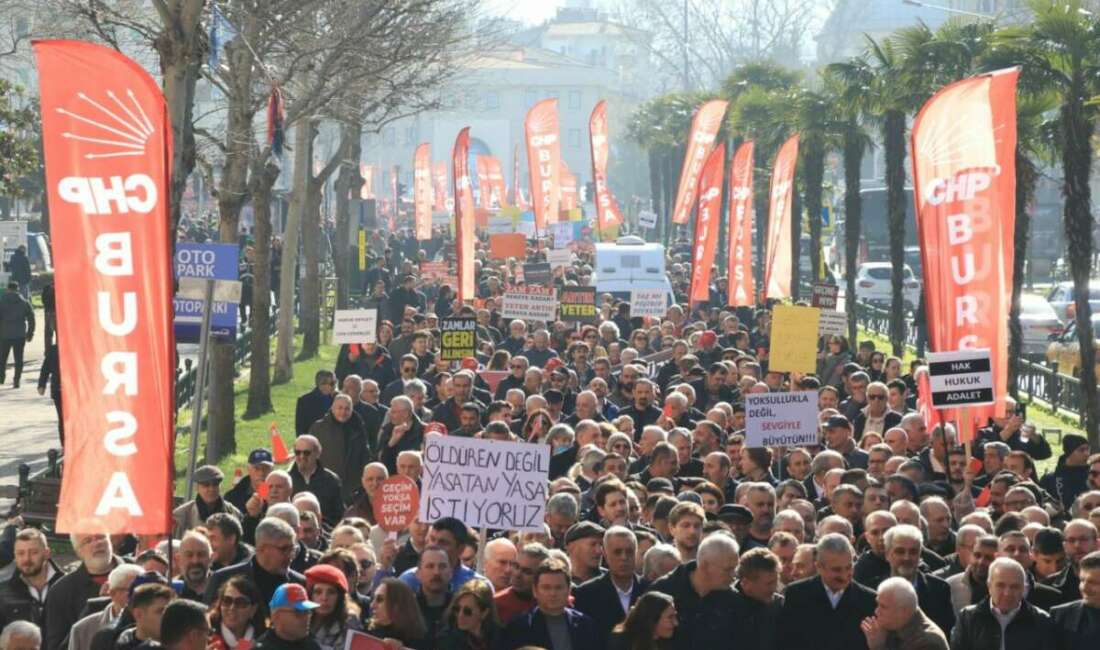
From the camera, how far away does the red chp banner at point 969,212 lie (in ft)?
55.0

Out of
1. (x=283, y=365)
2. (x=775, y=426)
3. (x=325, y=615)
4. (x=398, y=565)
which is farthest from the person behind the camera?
(x=283, y=365)

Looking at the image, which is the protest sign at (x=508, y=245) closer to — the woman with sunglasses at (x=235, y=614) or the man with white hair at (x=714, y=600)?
the man with white hair at (x=714, y=600)

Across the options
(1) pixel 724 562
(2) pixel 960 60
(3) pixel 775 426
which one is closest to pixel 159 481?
(1) pixel 724 562

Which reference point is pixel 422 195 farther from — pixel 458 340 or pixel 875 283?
pixel 458 340

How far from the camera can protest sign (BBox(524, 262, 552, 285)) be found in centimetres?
3872

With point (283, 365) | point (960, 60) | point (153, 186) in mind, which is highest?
point (960, 60)

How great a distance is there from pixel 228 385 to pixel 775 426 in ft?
30.1

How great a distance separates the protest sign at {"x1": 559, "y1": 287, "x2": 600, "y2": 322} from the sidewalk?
7.34 meters

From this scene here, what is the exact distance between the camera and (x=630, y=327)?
29.9 meters

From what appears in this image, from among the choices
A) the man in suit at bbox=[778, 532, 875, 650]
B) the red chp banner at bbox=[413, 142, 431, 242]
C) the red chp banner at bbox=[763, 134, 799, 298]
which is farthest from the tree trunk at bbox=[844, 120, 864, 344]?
the man in suit at bbox=[778, 532, 875, 650]

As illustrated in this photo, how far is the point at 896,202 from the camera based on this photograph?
3422 centimetres

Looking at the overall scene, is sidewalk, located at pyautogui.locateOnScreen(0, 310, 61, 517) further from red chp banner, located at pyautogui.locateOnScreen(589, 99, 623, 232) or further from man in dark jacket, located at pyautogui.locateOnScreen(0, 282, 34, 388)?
red chp banner, located at pyautogui.locateOnScreen(589, 99, 623, 232)

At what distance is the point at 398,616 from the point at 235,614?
0.72 meters

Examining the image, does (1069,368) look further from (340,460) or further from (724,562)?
(724,562)
